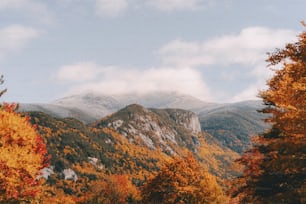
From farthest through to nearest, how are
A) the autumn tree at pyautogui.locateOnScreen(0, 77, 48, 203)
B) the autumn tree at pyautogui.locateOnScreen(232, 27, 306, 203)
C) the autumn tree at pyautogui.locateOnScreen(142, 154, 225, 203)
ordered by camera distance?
the autumn tree at pyautogui.locateOnScreen(142, 154, 225, 203) < the autumn tree at pyautogui.locateOnScreen(0, 77, 48, 203) < the autumn tree at pyautogui.locateOnScreen(232, 27, 306, 203)

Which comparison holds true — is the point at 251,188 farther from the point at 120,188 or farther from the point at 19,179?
the point at 120,188

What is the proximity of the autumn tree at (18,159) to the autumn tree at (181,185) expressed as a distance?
62.9 ft

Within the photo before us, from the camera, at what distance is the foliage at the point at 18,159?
98.1 ft

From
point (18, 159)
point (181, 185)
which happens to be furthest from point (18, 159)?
point (181, 185)

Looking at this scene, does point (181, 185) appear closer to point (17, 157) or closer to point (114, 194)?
point (17, 157)

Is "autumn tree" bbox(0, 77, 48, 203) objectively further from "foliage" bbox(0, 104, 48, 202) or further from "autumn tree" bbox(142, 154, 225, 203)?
"autumn tree" bbox(142, 154, 225, 203)

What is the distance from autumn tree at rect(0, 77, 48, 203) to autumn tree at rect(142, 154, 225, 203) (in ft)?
62.9

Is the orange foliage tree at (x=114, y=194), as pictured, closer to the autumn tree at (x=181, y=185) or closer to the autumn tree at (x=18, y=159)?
the autumn tree at (x=181, y=185)

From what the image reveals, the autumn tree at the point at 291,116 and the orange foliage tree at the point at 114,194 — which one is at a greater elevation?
the autumn tree at the point at 291,116

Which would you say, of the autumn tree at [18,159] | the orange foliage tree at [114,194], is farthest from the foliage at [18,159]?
the orange foliage tree at [114,194]

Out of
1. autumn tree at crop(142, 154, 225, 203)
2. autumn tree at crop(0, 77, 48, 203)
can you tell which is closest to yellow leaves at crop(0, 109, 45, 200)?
autumn tree at crop(0, 77, 48, 203)

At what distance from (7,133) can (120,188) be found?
91.2 metres

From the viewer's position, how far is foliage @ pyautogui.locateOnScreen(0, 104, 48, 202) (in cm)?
2989

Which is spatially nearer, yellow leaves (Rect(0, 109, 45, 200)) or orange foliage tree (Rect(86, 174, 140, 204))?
yellow leaves (Rect(0, 109, 45, 200))
